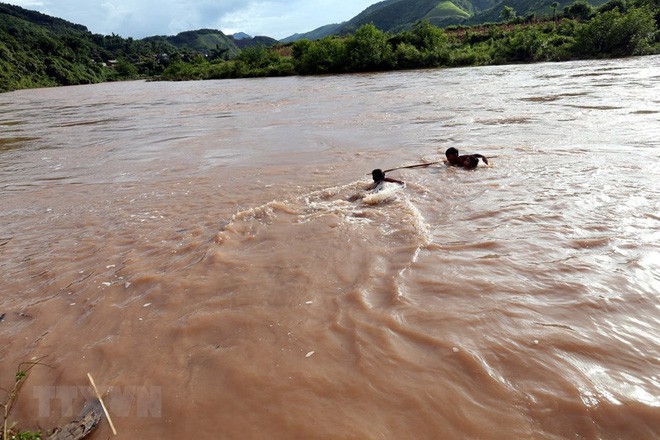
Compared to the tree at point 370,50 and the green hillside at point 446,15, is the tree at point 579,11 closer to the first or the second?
the tree at point 370,50

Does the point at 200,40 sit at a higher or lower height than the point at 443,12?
higher

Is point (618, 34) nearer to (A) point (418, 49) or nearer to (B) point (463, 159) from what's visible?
(A) point (418, 49)

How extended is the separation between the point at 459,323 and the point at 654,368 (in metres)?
1.03

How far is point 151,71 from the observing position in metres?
80.6

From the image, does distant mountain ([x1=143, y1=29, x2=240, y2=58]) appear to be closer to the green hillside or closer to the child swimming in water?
the green hillside

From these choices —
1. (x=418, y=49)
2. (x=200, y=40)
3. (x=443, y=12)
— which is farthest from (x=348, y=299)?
(x=200, y=40)

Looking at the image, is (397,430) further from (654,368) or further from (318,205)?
(318,205)

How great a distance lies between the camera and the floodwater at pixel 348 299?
2.10 metres

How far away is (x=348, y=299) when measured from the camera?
3.05m

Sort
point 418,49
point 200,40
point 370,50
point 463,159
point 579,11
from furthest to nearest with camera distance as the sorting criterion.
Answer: point 200,40 → point 579,11 → point 418,49 → point 370,50 → point 463,159

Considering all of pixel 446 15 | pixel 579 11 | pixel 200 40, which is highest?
pixel 200 40

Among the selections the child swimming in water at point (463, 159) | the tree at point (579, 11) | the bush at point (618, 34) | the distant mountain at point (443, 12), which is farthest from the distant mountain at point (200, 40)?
the child swimming in water at point (463, 159)

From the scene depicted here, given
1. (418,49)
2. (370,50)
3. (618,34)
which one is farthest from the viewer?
(418,49)

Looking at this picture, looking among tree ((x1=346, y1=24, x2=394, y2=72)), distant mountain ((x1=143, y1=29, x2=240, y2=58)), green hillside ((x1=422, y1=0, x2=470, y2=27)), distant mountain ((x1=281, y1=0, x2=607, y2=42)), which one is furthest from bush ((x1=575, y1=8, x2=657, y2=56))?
distant mountain ((x1=143, y1=29, x2=240, y2=58))
